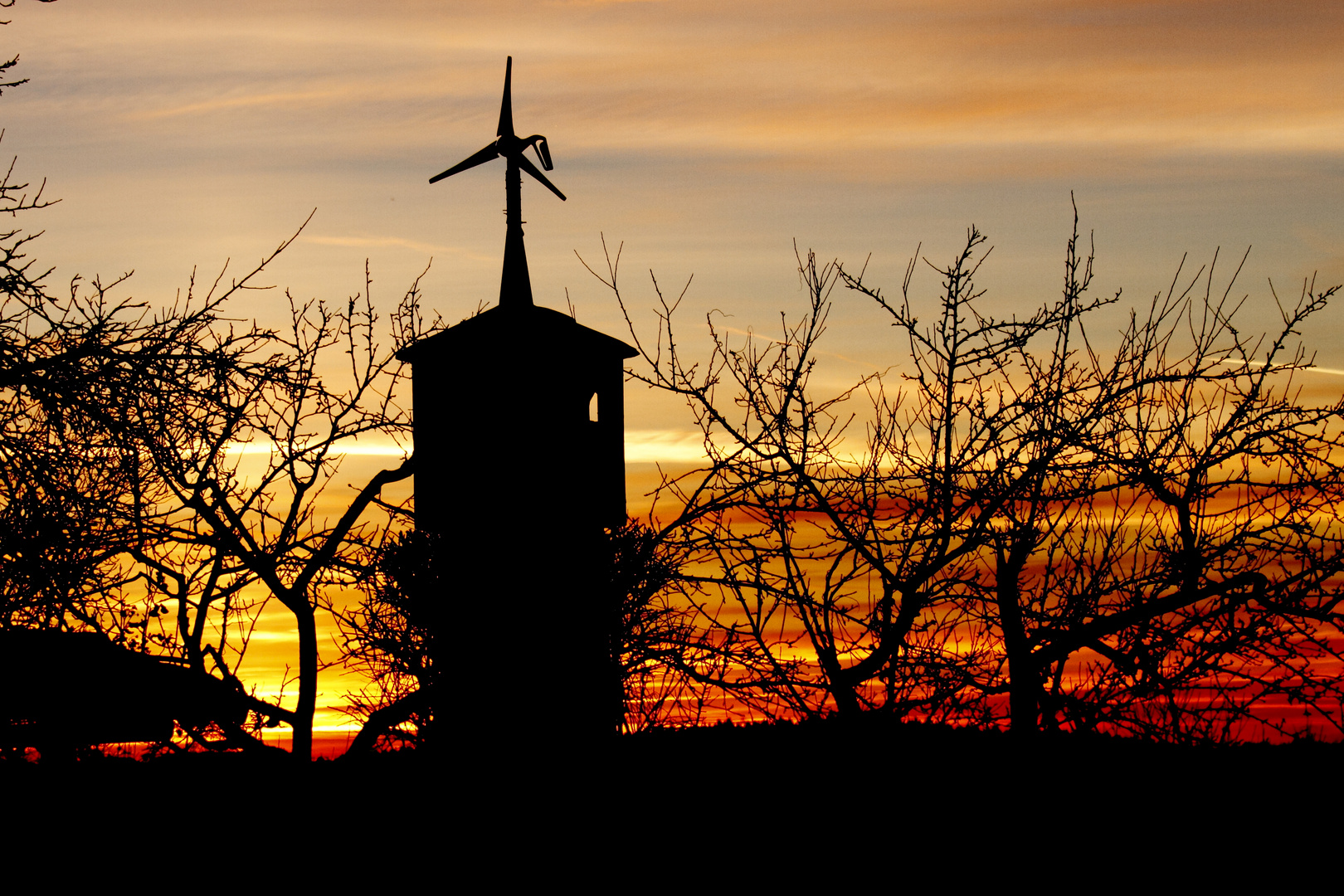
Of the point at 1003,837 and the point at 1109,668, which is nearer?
the point at 1003,837

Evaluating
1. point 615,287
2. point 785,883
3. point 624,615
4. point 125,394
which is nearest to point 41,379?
point 125,394

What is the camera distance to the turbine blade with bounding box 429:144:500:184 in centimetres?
1772

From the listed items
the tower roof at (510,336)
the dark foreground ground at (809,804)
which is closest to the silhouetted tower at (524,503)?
the tower roof at (510,336)

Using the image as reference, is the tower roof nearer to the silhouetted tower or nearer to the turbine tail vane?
the silhouetted tower

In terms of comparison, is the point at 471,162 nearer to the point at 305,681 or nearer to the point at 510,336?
the point at 510,336

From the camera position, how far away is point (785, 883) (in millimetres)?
6938

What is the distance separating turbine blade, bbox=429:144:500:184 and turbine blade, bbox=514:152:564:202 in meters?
0.52

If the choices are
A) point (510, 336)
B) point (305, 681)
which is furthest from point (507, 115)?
point (305, 681)

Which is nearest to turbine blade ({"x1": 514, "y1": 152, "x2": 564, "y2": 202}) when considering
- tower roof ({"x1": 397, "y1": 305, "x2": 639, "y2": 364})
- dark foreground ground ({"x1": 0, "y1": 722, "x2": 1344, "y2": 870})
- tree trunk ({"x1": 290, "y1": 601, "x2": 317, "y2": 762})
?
tower roof ({"x1": 397, "y1": 305, "x2": 639, "y2": 364})

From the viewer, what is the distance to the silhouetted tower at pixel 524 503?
12859 millimetres

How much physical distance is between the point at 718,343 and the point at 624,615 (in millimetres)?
6643

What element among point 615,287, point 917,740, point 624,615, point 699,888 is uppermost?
point 615,287

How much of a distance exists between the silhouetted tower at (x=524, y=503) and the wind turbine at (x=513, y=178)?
1186mm

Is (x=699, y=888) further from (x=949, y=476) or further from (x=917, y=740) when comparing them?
(x=949, y=476)
